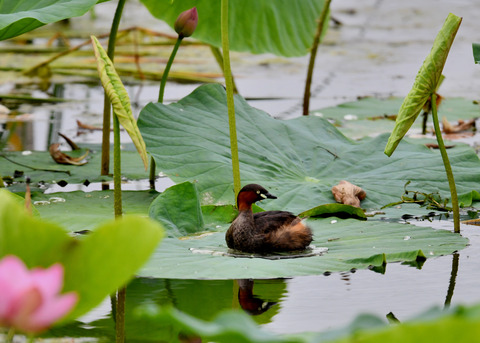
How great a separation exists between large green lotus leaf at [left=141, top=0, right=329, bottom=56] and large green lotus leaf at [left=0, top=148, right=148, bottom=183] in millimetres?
703

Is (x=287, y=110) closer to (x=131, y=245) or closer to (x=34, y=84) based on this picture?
(x=34, y=84)

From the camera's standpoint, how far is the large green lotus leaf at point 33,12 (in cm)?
252

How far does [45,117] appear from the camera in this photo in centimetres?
508

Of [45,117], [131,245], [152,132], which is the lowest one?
[45,117]

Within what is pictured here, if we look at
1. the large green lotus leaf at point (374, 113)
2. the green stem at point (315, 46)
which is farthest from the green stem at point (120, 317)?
the large green lotus leaf at point (374, 113)

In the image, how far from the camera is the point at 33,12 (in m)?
2.64

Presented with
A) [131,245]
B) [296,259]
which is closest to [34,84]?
[296,259]

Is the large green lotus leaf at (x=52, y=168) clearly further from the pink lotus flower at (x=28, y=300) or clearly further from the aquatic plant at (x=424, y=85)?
the pink lotus flower at (x=28, y=300)

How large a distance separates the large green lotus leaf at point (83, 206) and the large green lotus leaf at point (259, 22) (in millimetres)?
1148

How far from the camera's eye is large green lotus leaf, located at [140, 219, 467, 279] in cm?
206

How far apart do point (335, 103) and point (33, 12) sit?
130 inches

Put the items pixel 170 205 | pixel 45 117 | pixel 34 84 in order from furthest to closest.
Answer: pixel 34 84 < pixel 45 117 < pixel 170 205

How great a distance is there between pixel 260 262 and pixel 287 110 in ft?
10.4

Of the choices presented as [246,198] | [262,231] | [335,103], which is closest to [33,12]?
[246,198]
